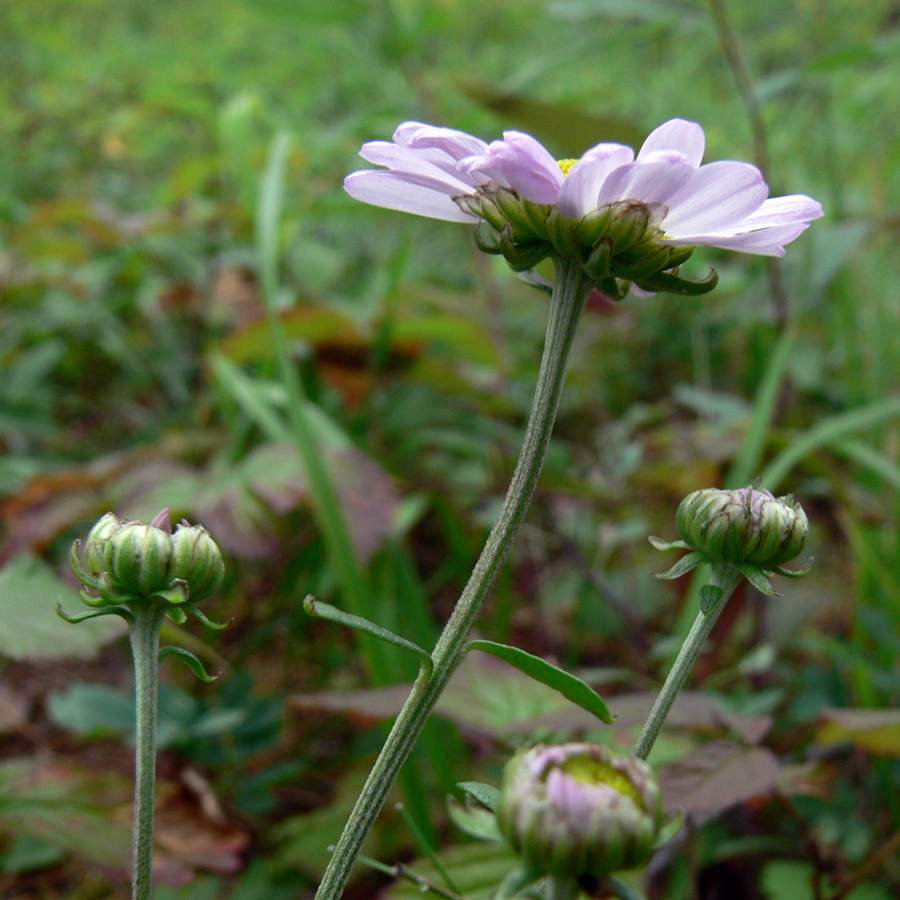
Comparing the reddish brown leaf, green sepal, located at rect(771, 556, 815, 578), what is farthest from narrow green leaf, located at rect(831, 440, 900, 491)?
green sepal, located at rect(771, 556, 815, 578)

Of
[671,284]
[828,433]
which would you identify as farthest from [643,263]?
[828,433]

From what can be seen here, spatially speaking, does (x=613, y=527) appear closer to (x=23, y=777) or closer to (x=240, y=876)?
(x=240, y=876)

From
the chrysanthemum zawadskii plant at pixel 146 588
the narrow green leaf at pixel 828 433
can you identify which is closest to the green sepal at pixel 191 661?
the chrysanthemum zawadskii plant at pixel 146 588

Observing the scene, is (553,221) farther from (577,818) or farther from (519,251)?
(577,818)

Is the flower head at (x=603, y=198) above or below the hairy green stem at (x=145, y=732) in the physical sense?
above

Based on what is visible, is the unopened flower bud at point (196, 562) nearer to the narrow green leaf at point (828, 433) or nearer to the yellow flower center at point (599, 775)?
the yellow flower center at point (599, 775)

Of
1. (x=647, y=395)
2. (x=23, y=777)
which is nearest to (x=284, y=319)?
(x=23, y=777)

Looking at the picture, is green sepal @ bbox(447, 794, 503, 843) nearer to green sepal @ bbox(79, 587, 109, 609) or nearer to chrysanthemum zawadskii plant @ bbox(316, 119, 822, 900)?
chrysanthemum zawadskii plant @ bbox(316, 119, 822, 900)
